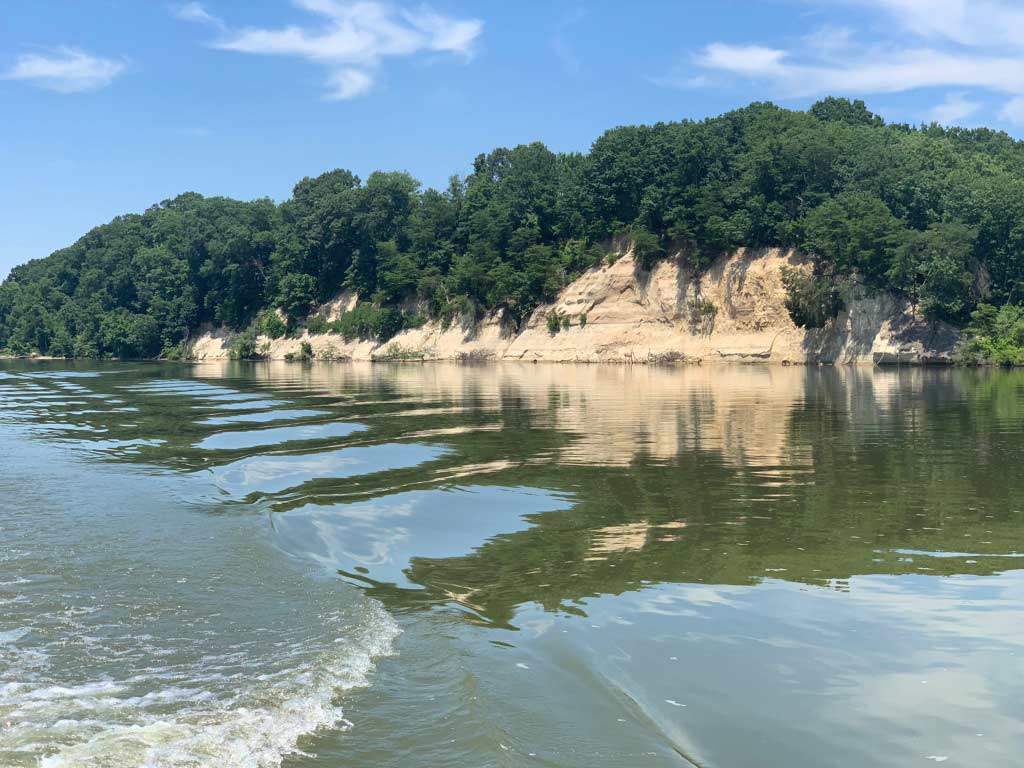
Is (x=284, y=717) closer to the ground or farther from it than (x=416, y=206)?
closer to the ground

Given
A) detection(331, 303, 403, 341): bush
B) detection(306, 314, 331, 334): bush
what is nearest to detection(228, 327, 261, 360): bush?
detection(306, 314, 331, 334): bush

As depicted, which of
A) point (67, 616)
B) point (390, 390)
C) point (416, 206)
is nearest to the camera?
point (67, 616)

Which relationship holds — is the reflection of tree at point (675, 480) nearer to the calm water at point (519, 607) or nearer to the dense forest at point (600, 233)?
the calm water at point (519, 607)

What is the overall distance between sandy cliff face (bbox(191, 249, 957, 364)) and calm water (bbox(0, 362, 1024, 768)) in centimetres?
5771

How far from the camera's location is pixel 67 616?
27.4 ft

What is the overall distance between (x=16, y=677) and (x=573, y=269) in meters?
93.2

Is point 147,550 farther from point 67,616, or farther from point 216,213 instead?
point 216,213

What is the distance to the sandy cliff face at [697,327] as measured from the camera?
7388 centimetres

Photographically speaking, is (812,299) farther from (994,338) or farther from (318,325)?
(318,325)

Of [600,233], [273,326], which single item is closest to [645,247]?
[600,233]

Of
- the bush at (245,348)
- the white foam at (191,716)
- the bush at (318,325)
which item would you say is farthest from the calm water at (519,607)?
the bush at (245,348)

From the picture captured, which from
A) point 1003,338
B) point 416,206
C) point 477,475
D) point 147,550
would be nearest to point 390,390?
point 477,475

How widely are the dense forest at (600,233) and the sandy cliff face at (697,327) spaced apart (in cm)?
A: 188

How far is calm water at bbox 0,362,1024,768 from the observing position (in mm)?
5633
